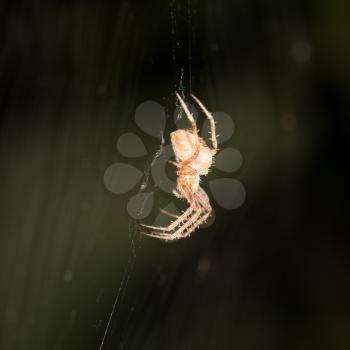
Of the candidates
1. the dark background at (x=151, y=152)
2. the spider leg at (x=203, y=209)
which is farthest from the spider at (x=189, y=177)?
the dark background at (x=151, y=152)

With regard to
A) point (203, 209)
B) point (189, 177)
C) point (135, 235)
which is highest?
point (189, 177)

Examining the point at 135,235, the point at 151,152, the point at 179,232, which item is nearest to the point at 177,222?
the point at 179,232

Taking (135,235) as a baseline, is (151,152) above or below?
above

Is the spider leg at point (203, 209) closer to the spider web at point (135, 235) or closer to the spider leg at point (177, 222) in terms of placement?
the spider leg at point (177, 222)

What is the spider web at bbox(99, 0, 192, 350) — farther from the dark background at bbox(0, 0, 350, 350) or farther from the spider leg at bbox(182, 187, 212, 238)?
the spider leg at bbox(182, 187, 212, 238)

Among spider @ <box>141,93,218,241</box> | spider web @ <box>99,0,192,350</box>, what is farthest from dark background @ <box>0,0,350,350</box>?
spider @ <box>141,93,218,241</box>

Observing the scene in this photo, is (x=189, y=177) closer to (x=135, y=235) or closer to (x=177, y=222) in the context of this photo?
(x=177, y=222)

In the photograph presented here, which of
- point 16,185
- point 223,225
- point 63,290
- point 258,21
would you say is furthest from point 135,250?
point 258,21
